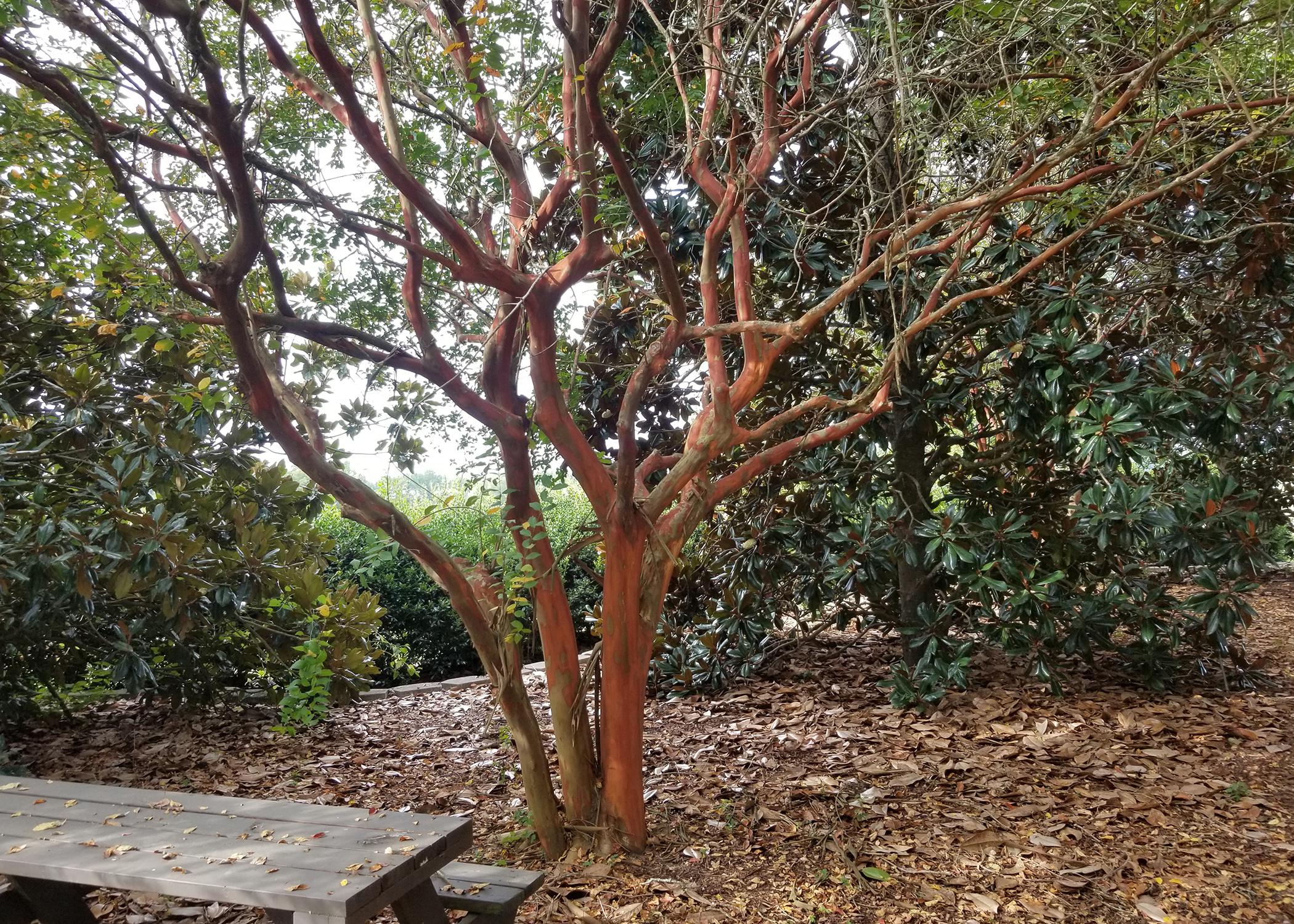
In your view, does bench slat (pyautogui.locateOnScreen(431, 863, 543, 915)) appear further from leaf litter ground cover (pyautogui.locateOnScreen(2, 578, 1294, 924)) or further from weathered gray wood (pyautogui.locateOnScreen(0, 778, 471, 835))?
leaf litter ground cover (pyautogui.locateOnScreen(2, 578, 1294, 924))

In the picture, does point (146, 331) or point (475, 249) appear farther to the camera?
point (475, 249)

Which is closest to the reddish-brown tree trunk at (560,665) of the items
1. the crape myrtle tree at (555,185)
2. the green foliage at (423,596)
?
the crape myrtle tree at (555,185)

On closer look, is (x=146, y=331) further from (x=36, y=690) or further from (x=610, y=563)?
(x=36, y=690)

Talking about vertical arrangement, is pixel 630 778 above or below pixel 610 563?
below

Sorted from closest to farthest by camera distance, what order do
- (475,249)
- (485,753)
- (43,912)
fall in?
(43,912)
(475,249)
(485,753)

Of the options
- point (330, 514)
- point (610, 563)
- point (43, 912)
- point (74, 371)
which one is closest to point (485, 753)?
point (610, 563)

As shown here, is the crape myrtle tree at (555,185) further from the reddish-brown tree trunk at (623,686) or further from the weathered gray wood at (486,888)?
the weathered gray wood at (486,888)

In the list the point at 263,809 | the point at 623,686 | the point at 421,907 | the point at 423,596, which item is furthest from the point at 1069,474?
the point at 423,596

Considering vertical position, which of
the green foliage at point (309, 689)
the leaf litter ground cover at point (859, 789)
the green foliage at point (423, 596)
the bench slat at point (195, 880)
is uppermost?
the green foliage at point (423, 596)

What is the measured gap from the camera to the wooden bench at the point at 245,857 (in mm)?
1971

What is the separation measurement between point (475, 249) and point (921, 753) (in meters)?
3.11

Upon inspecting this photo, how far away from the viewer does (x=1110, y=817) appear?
11.4ft

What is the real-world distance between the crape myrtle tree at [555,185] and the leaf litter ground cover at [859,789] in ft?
1.52

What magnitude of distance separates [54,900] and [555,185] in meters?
3.06
